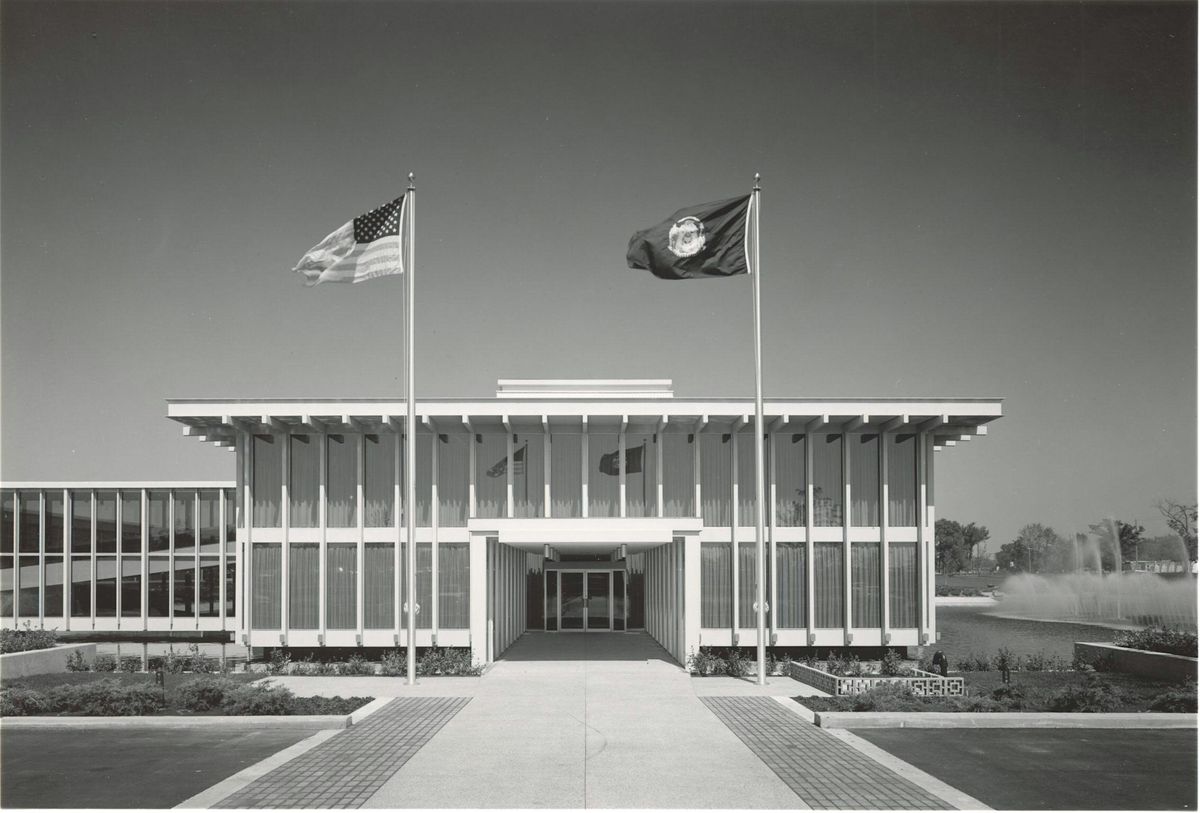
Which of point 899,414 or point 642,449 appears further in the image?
point 642,449

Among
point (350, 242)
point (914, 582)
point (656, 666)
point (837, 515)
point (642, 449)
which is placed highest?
point (350, 242)

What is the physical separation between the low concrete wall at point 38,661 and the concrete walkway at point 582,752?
28.0 ft

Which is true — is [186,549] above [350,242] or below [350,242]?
below

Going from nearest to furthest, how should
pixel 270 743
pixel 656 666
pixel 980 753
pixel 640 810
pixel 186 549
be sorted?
1. pixel 640 810
2. pixel 980 753
3. pixel 270 743
4. pixel 656 666
5. pixel 186 549

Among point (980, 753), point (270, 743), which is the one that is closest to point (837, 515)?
point (980, 753)

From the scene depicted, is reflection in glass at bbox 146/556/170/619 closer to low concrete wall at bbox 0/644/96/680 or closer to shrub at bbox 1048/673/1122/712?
low concrete wall at bbox 0/644/96/680

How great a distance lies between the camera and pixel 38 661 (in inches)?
874

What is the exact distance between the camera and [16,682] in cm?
2055

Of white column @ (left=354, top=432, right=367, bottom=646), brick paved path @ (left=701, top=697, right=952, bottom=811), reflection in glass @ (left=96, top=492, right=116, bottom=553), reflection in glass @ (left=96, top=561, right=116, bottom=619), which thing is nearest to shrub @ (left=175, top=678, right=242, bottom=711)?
white column @ (left=354, top=432, right=367, bottom=646)

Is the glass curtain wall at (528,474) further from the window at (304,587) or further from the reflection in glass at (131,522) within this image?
the reflection in glass at (131,522)

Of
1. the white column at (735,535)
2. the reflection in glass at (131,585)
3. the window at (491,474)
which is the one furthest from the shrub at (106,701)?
the reflection in glass at (131,585)

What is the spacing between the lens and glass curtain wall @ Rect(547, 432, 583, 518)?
2467 cm

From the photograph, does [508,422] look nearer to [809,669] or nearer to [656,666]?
[656,666]

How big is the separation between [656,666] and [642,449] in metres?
5.60
